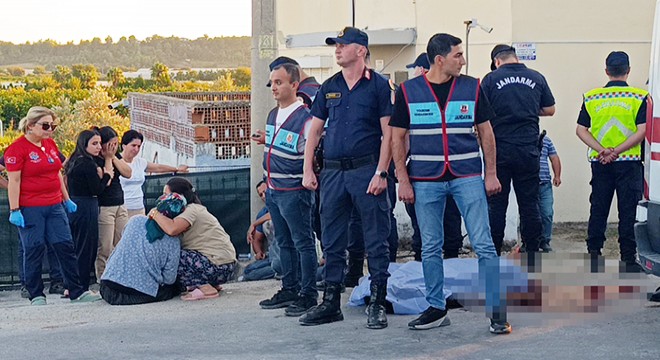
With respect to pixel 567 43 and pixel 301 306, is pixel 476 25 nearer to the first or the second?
pixel 567 43

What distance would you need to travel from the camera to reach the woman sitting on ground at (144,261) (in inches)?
334

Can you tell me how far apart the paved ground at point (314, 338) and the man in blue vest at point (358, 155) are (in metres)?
0.35

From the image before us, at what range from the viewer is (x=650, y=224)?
680 centimetres

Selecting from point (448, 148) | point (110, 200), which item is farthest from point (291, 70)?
point (110, 200)

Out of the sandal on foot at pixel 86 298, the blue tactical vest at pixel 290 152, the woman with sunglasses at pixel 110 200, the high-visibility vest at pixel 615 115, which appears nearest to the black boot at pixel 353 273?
the blue tactical vest at pixel 290 152

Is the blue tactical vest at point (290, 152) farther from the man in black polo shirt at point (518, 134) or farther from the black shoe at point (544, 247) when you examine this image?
the black shoe at point (544, 247)

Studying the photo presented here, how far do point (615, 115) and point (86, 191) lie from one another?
16.5 ft

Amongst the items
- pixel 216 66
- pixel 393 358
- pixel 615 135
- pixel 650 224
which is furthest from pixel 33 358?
pixel 216 66

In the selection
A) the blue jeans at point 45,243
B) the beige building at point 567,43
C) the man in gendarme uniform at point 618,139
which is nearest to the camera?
the man in gendarme uniform at point 618,139

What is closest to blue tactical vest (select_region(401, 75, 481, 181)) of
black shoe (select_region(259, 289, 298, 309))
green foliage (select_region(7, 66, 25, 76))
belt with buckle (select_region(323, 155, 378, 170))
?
belt with buckle (select_region(323, 155, 378, 170))

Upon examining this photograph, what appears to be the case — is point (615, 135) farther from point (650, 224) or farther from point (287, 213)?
point (287, 213)

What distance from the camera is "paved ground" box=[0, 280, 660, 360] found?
6.25 metres

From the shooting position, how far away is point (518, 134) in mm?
8328

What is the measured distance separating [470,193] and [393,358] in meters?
1.20
